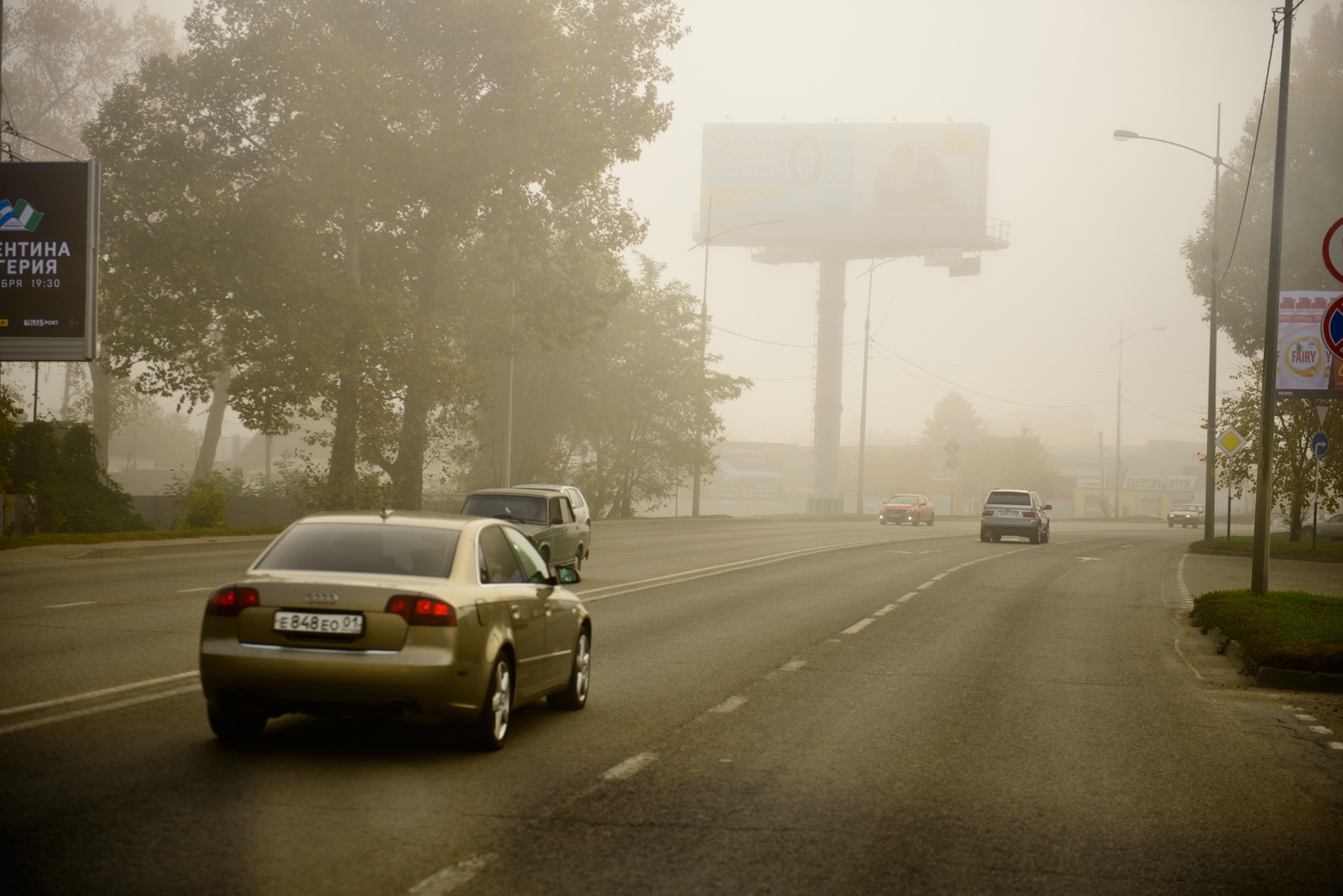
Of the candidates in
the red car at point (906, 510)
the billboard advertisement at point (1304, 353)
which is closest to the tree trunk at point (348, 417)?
the billboard advertisement at point (1304, 353)

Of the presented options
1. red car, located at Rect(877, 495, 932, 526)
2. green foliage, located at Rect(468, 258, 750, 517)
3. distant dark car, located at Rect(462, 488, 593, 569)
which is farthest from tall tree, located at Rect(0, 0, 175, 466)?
distant dark car, located at Rect(462, 488, 593, 569)

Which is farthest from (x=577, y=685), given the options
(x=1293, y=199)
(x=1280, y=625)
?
(x=1293, y=199)

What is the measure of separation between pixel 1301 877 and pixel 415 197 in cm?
3420

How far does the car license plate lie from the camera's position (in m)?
7.48

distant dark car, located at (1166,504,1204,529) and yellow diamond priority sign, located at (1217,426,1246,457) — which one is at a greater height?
yellow diamond priority sign, located at (1217,426,1246,457)

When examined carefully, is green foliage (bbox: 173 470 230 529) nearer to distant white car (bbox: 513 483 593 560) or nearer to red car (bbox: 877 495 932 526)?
distant white car (bbox: 513 483 593 560)

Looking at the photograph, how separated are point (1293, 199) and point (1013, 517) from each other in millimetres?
14938

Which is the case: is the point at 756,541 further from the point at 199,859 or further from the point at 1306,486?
the point at 199,859

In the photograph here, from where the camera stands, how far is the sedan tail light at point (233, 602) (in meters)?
7.56

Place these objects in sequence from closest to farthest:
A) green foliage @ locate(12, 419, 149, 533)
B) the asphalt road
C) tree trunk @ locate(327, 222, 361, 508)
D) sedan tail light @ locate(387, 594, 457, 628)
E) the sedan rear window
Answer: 1. the asphalt road
2. sedan tail light @ locate(387, 594, 457, 628)
3. the sedan rear window
4. green foliage @ locate(12, 419, 149, 533)
5. tree trunk @ locate(327, 222, 361, 508)

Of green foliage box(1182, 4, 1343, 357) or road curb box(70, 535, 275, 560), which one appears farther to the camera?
green foliage box(1182, 4, 1343, 357)

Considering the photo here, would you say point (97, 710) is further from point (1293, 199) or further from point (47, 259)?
point (1293, 199)

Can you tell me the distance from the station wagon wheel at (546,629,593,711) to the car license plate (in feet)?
7.93

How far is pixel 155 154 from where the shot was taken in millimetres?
35812
